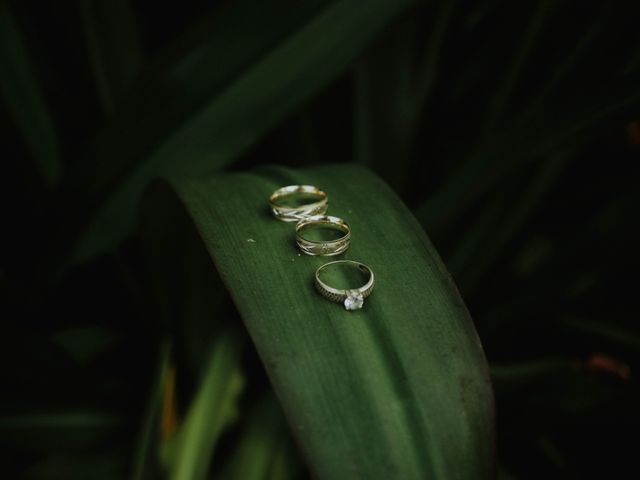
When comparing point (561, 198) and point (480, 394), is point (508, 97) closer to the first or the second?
point (561, 198)

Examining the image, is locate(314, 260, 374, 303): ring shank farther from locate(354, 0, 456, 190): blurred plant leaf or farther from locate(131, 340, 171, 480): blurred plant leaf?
locate(354, 0, 456, 190): blurred plant leaf

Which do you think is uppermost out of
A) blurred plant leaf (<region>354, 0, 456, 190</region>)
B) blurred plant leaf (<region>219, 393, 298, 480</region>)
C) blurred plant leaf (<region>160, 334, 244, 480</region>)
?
blurred plant leaf (<region>354, 0, 456, 190</region>)

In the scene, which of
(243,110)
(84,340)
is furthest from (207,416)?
(243,110)

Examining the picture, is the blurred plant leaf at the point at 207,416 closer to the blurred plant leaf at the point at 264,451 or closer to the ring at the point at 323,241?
the blurred plant leaf at the point at 264,451

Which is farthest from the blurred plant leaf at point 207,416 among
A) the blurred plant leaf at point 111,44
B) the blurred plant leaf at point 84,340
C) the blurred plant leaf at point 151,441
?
the blurred plant leaf at point 111,44

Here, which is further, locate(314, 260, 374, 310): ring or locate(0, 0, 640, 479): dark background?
locate(0, 0, 640, 479): dark background

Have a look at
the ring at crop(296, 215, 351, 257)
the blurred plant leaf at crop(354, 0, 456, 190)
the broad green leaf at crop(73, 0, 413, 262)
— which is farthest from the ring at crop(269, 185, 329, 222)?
the blurred plant leaf at crop(354, 0, 456, 190)

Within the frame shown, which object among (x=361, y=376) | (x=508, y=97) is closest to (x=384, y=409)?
(x=361, y=376)

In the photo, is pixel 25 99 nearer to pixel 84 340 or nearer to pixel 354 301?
pixel 84 340
